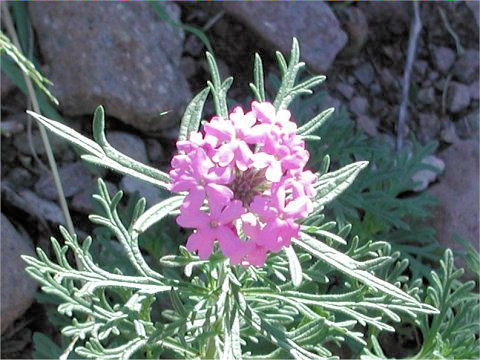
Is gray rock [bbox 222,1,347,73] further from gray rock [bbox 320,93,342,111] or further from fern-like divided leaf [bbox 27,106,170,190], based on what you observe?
fern-like divided leaf [bbox 27,106,170,190]

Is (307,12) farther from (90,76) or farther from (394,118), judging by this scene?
(90,76)

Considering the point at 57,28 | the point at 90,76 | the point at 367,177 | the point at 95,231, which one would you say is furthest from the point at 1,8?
the point at 367,177

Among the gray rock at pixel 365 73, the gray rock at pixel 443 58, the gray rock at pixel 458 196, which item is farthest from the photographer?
the gray rock at pixel 443 58

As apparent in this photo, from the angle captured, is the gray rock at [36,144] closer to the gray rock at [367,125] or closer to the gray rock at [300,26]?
the gray rock at [300,26]

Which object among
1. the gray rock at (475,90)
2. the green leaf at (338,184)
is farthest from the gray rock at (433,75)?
the green leaf at (338,184)

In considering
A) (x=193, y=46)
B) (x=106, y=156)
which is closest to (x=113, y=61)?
(x=193, y=46)

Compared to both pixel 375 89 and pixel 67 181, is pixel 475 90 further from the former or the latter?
pixel 67 181
